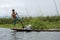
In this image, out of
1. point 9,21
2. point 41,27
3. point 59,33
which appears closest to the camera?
point 59,33

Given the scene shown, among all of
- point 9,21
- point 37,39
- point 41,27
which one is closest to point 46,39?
point 37,39

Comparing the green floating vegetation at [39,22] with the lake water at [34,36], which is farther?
the green floating vegetation at [39,22]

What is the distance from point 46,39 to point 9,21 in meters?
14.3

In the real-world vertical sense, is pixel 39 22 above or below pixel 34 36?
above

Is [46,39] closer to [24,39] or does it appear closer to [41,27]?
[24,39]

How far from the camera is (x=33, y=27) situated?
63.3ft

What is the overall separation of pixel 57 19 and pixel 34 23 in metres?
4.57

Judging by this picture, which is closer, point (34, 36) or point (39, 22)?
point (34, 36)

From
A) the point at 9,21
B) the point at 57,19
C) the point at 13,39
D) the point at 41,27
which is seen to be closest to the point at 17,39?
the point at 13,39

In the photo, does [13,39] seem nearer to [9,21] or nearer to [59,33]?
[59,33]

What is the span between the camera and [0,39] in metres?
15.0

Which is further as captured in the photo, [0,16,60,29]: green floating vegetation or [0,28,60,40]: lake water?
[0,16,60,29]: green floating vegetation

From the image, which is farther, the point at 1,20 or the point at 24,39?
the point at 1,20

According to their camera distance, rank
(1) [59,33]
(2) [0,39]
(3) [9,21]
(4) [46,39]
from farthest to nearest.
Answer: (3) [9,21]
(1) [59,33]
(2) [0,39]
(4) [46,39]
